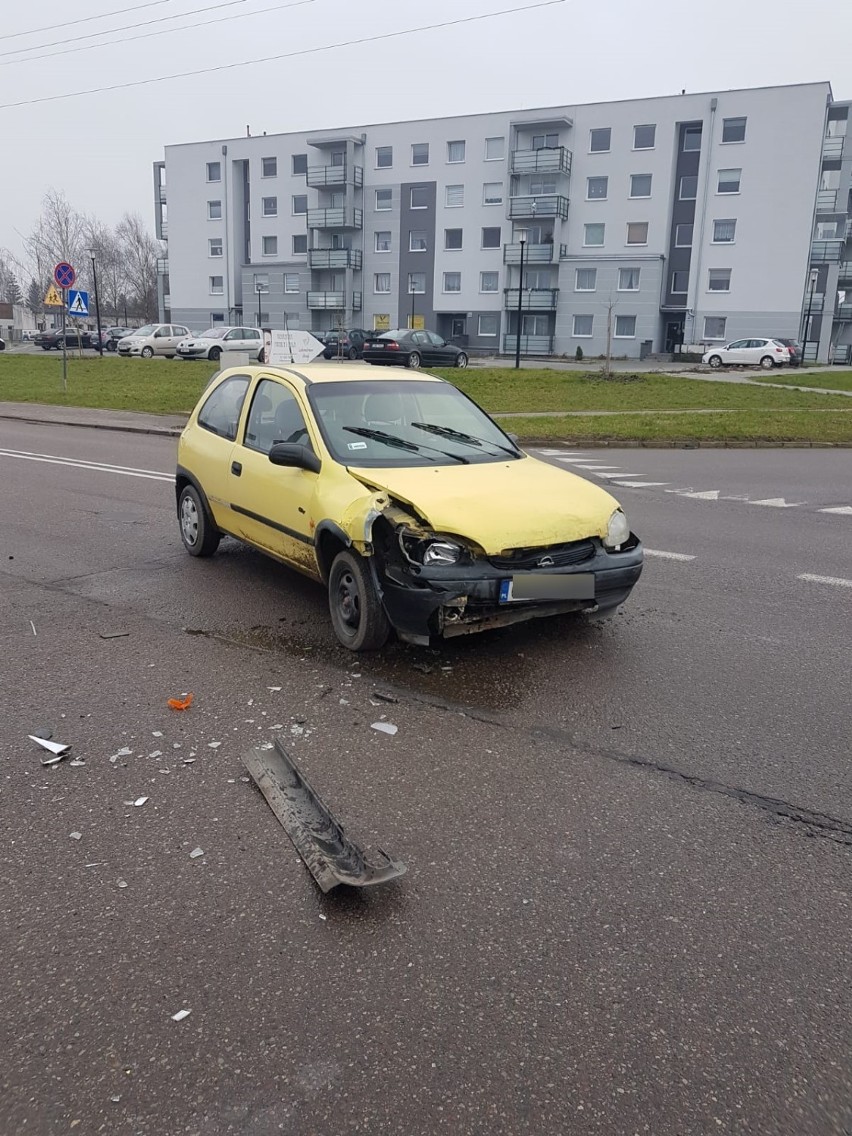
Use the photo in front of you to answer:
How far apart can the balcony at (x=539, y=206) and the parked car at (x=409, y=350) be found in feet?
79.9

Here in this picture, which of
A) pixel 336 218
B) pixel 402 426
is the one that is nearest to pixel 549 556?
pixel 402 426

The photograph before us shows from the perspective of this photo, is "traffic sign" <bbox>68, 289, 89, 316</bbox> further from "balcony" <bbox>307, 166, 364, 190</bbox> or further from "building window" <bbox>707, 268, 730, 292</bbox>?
"balcony" <bbox>307, 166, 364, 190</bbox>

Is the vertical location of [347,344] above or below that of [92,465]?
above

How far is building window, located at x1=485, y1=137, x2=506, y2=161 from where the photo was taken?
60.1 m

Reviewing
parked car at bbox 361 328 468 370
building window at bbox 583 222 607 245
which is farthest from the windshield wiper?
building window at bbox 583 222 607 245

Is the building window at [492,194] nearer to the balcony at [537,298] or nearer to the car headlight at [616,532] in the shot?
the balcony at [537,298]

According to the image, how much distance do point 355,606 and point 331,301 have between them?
63.4m

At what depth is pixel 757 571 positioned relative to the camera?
7.70 meters

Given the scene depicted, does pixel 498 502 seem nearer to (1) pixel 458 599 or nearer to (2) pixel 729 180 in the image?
(1) pixel 458 599

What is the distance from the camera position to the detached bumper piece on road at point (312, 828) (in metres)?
3.21

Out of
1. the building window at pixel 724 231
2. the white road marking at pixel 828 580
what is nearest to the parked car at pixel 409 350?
the building window at pixel 724 231

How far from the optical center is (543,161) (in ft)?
189

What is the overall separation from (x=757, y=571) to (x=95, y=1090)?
21.6ft

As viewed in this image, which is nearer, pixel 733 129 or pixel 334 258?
pixel 733 129
